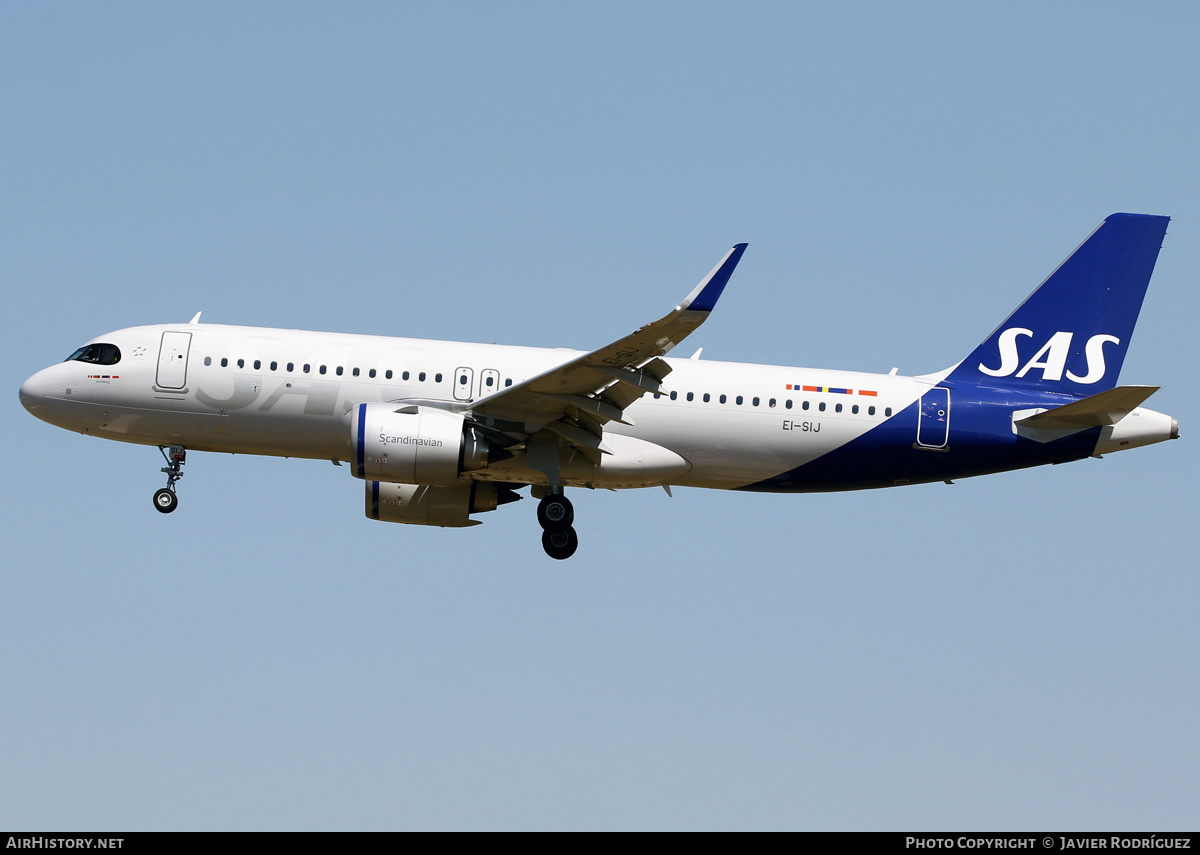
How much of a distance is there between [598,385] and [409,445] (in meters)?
3.89

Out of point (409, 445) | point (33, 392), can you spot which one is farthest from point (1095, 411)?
point (33, 392)

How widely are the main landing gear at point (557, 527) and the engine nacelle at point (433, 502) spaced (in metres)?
2.64

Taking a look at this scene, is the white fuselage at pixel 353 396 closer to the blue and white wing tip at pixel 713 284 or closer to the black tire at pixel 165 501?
the black tire at pixel 165 501

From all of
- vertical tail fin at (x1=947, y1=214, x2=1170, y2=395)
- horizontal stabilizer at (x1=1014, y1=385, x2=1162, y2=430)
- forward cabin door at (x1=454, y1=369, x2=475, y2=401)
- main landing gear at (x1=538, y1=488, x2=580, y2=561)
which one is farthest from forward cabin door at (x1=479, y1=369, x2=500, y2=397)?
horizontal stabilizer at (x1=1014, y1=385, x2=1162, y2=430)

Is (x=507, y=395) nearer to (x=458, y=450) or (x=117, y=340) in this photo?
(x=458, y=450)

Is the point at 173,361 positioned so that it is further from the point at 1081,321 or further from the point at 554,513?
the point at 1081,321

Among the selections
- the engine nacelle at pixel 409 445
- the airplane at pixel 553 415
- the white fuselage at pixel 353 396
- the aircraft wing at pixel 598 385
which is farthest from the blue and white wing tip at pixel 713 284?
the engine nacelle at pixel 409 445

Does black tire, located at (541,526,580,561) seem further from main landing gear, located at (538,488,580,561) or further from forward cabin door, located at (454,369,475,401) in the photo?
forward cabin door, located at (454,369,475,401)

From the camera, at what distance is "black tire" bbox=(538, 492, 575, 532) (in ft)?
95.6

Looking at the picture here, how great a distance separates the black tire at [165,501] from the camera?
30.1 meters

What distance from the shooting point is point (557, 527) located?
29.2m

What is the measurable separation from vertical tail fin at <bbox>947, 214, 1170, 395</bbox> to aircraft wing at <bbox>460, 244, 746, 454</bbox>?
823 cm
